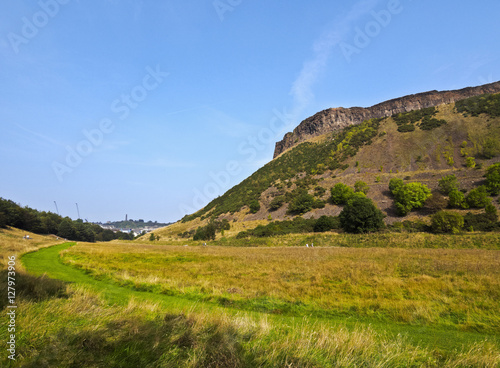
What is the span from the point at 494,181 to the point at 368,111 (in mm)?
120374

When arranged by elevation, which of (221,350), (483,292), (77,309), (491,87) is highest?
(491,87)

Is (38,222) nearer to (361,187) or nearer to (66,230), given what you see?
(66,230)

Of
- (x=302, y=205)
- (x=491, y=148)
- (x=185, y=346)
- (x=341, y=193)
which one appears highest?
(x=491, y=148)

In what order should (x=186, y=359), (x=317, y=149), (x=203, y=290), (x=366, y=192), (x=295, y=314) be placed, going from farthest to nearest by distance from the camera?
(x=317, y=149) → (x=366, y=192) → (x=203, y=290) → (x=295, y=314) → (x=186, y=359)

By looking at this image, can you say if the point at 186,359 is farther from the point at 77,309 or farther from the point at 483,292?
the point at 483,292

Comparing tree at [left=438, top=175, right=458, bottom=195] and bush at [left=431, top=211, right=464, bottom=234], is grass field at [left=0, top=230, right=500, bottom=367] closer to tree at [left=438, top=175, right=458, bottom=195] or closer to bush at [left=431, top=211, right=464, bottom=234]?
bush at [left=431, top=211, right=464, bottom=234]

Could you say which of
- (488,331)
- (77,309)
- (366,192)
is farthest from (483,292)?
(366,192)

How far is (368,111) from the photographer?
161m

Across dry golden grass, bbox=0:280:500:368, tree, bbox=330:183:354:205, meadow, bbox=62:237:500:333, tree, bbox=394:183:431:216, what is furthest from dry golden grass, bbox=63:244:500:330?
tree, bbox=330:183:354:205

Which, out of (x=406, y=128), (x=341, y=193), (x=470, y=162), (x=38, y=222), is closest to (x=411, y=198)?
(x=341, y=193)

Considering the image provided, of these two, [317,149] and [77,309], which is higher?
[317,149]

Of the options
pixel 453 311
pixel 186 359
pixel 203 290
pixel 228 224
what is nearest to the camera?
pixel 186 359

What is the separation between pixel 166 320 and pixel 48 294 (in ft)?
13.3

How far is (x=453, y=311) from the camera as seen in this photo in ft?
28.3
